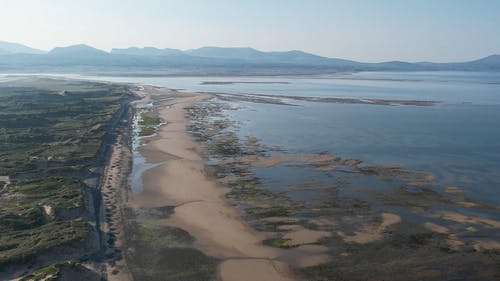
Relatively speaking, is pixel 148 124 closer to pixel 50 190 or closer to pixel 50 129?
pixel 50 129

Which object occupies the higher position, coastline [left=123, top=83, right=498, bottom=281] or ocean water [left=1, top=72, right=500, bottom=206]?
ocean water [left=1, top=72, right=500, bottom=206]

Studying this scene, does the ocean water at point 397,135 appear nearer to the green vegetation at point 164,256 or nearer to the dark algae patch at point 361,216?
the dark algae patch at point 361,216

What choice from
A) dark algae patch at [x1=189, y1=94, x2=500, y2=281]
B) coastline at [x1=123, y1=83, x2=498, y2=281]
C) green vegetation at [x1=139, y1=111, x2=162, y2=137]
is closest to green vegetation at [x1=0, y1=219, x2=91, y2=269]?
coastline at [x1=123, y1=83, x2=498, y2=281]

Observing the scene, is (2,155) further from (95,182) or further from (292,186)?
(292,186)

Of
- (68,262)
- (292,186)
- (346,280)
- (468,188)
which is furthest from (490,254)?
(68,262)

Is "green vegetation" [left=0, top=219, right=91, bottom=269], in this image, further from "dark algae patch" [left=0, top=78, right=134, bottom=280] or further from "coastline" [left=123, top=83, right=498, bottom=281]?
"coastline" [left=123, top=83, right=498, bottom=281]
